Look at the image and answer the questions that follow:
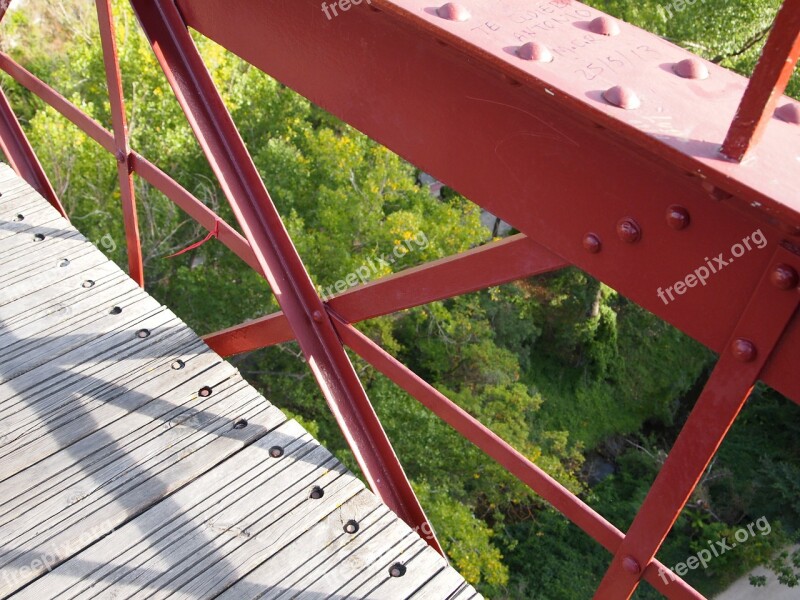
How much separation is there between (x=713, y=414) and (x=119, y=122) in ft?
7.44

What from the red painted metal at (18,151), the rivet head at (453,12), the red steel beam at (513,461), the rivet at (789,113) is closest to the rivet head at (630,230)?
the rivet at (789,113)

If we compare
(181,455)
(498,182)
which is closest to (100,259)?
(181,455)

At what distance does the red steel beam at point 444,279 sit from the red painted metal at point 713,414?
0.36 meters

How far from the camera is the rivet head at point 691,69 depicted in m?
1.33

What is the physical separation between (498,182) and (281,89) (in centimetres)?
1177

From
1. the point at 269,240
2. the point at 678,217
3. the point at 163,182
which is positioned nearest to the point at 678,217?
the point at 678,217

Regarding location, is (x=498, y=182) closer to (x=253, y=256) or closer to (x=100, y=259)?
(x=253, y=256)

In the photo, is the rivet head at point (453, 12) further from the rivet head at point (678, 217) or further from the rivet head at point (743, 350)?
the rivet head at point (743, 350)

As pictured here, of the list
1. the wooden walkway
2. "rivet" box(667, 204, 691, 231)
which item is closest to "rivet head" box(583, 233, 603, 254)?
"rivet" box(667, 204, 691, 231)

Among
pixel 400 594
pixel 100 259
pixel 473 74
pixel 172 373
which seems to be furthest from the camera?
pixel 100 259

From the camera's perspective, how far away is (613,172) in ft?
4.41

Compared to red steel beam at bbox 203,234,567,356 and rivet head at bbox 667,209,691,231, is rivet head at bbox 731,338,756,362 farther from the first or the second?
red steel beam at bbox 203,234,567,356

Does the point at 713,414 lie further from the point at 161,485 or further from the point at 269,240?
the point at 161,485

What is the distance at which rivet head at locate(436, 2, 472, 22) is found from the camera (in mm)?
1385
